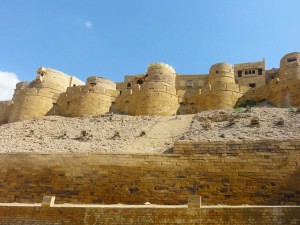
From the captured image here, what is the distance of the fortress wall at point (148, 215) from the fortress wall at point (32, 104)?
19.7 meters

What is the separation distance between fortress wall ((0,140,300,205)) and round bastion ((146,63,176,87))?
17.4m

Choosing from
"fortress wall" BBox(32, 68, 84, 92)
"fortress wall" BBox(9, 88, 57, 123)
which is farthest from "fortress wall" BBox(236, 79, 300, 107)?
"fortress wall" BBox(32, 68, 84, 92)

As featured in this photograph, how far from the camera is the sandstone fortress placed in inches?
1079

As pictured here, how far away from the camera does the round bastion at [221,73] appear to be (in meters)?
31.5

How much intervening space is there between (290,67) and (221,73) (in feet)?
21.1

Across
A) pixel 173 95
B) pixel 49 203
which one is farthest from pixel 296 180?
pixel 173 95

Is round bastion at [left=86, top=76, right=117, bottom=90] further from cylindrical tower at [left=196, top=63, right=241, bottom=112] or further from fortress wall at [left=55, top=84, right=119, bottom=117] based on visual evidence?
cylindrical tower at [left=196, top=63, right=241, bottom=112]

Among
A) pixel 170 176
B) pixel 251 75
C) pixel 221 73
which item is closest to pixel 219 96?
pixel 221 73

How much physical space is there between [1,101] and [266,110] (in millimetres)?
25831

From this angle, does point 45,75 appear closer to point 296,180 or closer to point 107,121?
point 107,121

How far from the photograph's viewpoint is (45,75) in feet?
112

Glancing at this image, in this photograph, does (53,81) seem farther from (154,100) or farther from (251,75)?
(251,75)

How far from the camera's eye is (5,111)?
33.5 m

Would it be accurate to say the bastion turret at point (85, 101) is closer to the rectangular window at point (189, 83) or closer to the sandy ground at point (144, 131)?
the sandy ground at point (144, 131)
